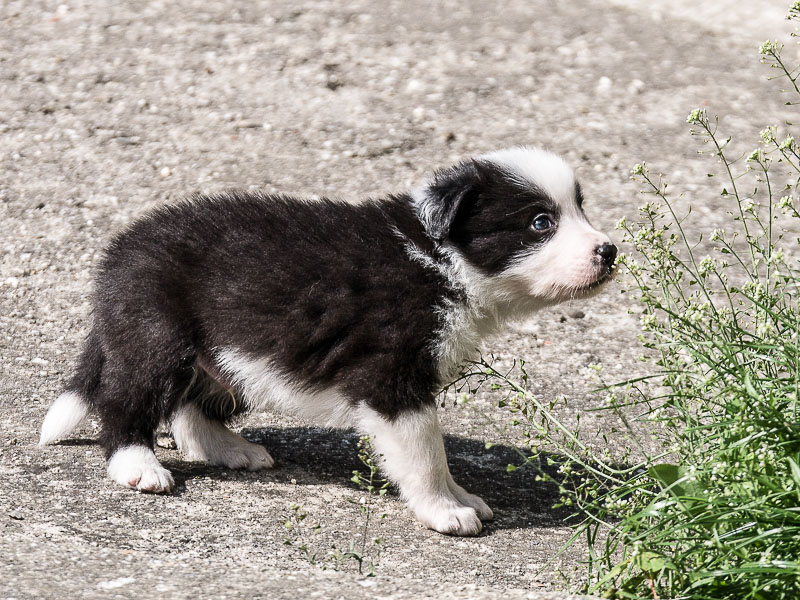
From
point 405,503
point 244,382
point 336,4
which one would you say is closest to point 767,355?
point 405,503

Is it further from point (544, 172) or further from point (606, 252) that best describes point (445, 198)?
point (606, 252)

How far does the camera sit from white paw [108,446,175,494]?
15.3 ft

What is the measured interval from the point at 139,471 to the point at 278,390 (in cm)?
69

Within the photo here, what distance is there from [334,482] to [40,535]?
4.67 feet

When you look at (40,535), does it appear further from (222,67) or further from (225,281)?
(222,67)

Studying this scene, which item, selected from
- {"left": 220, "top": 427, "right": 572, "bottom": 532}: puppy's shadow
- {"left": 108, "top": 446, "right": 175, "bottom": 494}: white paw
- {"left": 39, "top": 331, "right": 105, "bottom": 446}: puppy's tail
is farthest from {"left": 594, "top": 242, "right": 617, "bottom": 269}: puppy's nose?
{"left": 39, "top": 331, "right": 105, "bottom": 446}: puppy's tail

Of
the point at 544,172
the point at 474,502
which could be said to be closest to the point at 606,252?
the point at 544,172

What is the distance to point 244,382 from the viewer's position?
15.6ft

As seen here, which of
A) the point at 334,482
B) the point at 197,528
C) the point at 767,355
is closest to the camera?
the point at 767,355

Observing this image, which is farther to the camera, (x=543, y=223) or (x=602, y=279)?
(x=543, y=223)

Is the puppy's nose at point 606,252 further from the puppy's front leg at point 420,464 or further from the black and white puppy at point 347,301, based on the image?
the puppy's front leg at point 420,464

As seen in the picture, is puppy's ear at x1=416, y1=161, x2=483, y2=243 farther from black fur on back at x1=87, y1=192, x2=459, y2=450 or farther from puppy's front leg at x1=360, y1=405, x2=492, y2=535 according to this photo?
puppy's front leg at x1=360, y1=405, x2=492, y2=535

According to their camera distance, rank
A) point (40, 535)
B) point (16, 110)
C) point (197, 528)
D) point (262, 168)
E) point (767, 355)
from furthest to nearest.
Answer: point (16, 110) → point (262, 168) → point (197, 528) → point (40, 535) → point (767, 355)

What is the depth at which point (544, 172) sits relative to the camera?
15.8 feet
